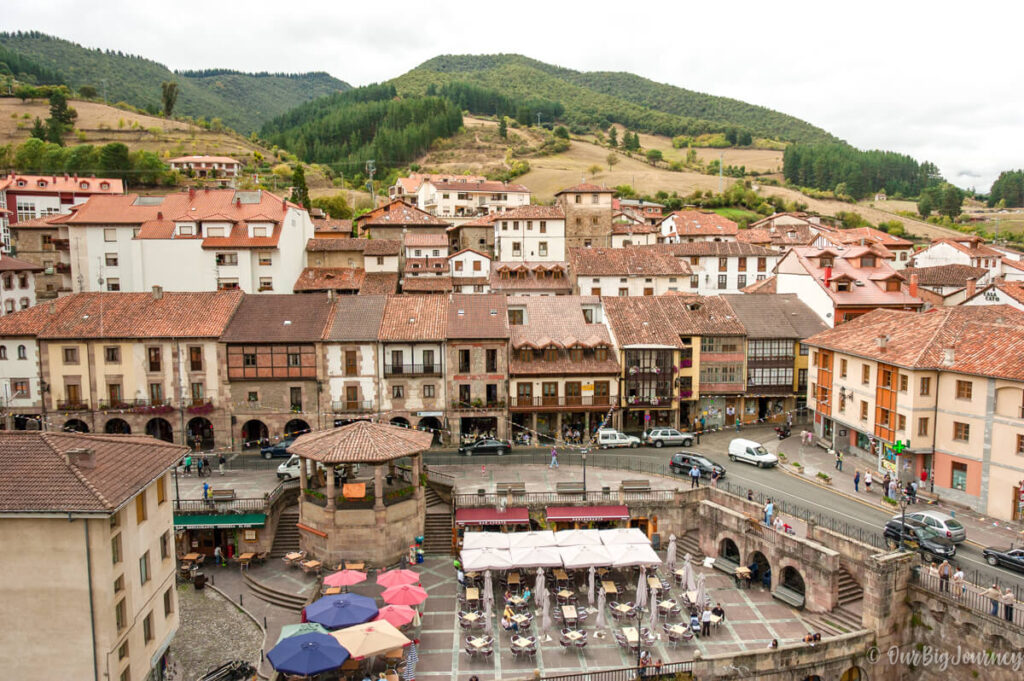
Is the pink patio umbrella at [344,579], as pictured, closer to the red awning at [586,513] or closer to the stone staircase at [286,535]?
the stone staircase at [286,535]

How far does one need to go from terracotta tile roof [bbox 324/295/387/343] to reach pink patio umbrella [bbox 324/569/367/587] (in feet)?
71.5

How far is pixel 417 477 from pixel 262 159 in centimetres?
12613

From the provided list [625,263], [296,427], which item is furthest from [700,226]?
[296,427]

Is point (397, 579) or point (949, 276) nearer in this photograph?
point (397, 579)

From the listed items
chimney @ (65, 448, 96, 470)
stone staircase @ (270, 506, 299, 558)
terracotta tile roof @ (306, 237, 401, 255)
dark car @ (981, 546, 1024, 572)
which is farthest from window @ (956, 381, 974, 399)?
terracotta tile roof @ (306, 237, 401, 255)

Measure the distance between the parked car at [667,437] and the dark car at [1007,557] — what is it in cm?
2204

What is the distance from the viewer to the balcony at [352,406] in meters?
53.9

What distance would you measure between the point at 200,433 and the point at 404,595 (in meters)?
29.4

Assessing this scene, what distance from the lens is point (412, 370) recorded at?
5450cm

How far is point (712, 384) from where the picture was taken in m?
59.8

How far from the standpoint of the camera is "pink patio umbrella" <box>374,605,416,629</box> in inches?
1230

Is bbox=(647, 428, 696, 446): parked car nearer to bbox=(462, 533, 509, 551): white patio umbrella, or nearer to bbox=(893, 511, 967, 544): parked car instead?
bbox=(893, 511, 967, 544): parked car

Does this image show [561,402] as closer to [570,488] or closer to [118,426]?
[570,488]

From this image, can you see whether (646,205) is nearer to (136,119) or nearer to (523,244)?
(523,244)
